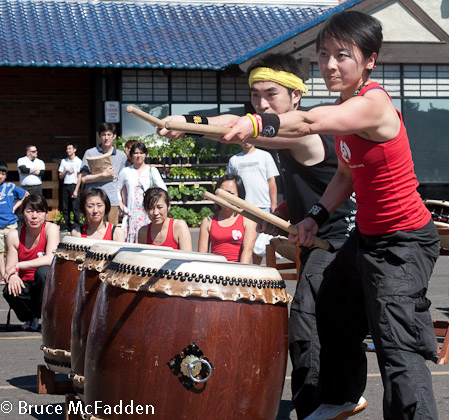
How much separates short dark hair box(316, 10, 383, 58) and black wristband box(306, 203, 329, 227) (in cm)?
88

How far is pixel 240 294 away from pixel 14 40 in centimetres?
1604

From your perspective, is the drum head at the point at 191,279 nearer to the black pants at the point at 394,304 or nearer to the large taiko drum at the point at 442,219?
the black pants at the point at 394,304

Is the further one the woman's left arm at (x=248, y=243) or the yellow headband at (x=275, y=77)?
the woman's left arm at (x=248, y=243)

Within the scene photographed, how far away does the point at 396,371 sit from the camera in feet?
12.0

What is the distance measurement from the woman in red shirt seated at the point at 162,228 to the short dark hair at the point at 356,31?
11.3 ft

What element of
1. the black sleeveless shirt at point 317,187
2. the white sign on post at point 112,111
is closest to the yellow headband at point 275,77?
the black sleeveless shirt at point 317,187

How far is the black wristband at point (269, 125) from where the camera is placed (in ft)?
10.6

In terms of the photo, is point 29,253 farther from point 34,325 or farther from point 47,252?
point 34,325

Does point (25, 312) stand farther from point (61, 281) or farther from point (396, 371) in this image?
point (396, 371)

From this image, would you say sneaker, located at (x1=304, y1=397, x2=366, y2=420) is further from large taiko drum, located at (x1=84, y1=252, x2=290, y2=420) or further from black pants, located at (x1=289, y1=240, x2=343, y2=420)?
large taiko drum, located at (x1=84, y1=252, x2=290, y2=420)

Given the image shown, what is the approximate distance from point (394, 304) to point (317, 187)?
1.15 metres

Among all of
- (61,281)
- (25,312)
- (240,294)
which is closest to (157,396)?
(240,294)

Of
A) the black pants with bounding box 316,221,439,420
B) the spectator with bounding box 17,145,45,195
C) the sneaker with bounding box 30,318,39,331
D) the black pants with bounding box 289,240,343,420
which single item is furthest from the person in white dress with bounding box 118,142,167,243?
the spectator with bounding box 17,145,45,195

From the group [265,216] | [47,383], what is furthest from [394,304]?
[47,383]
